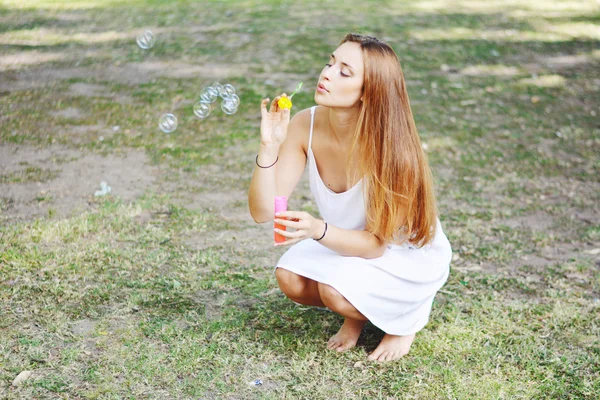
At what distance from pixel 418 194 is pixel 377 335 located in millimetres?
719

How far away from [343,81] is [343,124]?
0.74ft

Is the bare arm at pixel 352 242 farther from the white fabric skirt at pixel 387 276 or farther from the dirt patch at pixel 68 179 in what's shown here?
the dirt patch at pixel 68 179

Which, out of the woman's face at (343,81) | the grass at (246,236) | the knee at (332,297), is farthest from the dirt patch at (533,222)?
the woman's face at (343,81)

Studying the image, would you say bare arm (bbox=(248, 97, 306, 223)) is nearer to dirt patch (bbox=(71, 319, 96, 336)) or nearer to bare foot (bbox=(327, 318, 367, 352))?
bare foot (bbox=(327, 318, 367, 352))

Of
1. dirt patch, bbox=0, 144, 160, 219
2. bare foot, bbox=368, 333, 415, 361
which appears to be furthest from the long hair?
dirt patch, bbox=0, 144, 160, 219

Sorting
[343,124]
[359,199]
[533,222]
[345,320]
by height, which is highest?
[343,124]

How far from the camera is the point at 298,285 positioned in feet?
→ 9.18

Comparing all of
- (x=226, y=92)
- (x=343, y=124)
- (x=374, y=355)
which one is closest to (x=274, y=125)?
(x=343, y=124)

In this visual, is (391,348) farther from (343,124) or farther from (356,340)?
(343,124)

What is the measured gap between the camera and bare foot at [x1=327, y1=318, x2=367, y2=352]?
2.91 m

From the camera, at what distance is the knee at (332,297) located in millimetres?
2668

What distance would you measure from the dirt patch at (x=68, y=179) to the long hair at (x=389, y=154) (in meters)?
2.15

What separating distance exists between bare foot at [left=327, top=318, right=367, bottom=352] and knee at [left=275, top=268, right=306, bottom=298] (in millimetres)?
261

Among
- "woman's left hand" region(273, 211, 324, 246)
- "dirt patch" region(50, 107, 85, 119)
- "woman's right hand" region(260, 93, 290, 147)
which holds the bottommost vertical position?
"dirt patch" region(50, 107, 85, 119)
